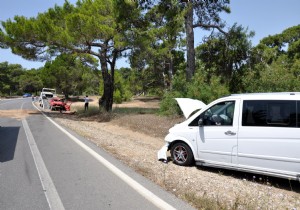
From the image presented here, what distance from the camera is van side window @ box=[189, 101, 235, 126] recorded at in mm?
7031

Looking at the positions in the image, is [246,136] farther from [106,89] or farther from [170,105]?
[106,89]

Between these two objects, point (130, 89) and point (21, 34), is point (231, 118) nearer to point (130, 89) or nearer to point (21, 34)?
point (21, 34)

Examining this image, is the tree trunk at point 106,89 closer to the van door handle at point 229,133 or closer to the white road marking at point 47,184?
the white road marking at point 47,184

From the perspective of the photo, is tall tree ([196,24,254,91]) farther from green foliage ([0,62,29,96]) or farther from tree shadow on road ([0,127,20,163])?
green foliage ([0,62,29,96])

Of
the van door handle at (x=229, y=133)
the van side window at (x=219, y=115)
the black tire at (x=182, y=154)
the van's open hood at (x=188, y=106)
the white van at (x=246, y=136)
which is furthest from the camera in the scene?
the van's open hood at (x=188, y=106)

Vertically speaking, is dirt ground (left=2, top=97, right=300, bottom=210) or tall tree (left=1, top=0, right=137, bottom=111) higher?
tall tree (left=1, top=0, right=137, bottom=111)

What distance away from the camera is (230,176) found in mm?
7008

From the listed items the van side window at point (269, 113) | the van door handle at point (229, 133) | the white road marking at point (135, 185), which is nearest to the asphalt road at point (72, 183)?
the white road marking at point (135, 185)

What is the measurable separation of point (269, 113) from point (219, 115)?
116cm

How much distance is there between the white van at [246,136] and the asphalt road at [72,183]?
166cm

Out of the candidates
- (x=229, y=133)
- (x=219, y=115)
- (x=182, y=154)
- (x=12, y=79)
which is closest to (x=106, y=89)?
(x=182, y=154)

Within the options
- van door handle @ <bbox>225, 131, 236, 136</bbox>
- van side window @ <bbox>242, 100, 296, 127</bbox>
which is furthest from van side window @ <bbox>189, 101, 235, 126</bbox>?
van side window @ <bbox>242, 100, 296, 127</bbox>

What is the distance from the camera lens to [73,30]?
2091cm

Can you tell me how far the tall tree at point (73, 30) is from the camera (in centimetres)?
2091
